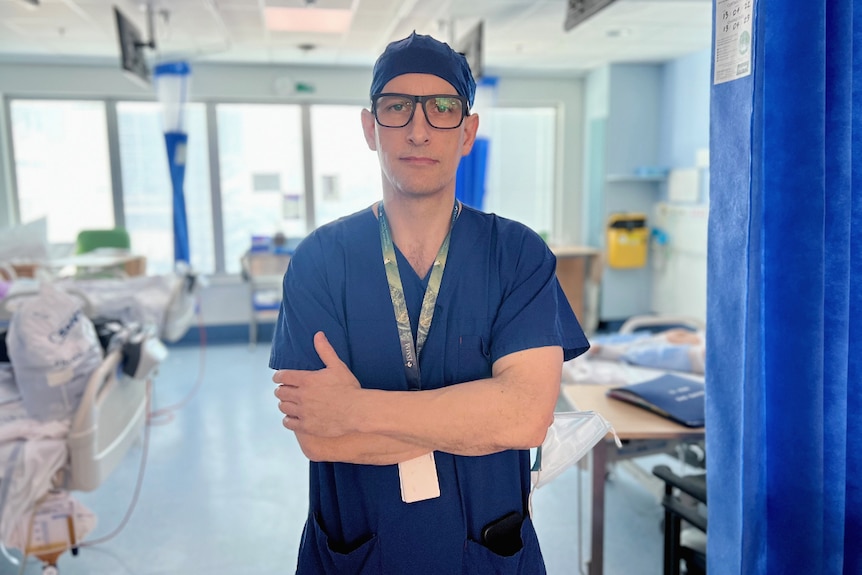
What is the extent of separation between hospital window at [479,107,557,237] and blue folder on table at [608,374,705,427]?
462 centimetres

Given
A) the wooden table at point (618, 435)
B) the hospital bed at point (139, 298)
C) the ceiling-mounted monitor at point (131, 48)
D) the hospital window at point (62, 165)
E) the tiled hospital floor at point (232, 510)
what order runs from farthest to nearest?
the hospital window at point (62, 165) < the ceiling-mounted monitor at point (131, 48) < the hospital bed at point (139, 298) < the tiled hospital floor at point (232, 510) < the wooden table at point (618, 435)

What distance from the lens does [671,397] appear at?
2025 mm

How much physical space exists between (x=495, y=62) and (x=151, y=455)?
4.58 metres

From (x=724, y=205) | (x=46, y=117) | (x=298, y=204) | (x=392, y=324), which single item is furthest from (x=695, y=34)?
(x=46, y=117)

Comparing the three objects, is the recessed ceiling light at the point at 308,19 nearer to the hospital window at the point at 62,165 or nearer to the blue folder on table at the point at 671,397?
the hospital window at the point at 62,165

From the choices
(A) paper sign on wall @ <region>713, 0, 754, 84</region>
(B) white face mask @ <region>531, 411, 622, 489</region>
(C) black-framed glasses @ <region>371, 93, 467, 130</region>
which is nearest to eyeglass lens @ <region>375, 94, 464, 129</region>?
(C) black-framed glasses @ <region>371, 93, 467, 130</region>

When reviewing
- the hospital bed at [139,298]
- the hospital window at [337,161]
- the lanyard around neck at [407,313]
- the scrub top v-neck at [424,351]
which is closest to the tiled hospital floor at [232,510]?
the hospital bed at [139,298]

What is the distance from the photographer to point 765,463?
1.21m

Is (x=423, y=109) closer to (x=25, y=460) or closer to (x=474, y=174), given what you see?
(x=25, y=460)

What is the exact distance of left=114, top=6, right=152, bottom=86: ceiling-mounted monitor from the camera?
3.90 meters

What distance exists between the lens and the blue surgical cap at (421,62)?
1067 mm

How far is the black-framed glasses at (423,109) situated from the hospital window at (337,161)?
530 centimetres

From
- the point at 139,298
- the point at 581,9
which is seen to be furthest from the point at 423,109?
the point at 139,298

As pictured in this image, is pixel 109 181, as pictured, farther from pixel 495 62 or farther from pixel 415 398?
pixel 415 398
